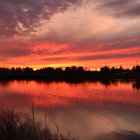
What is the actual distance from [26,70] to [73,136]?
151 metres

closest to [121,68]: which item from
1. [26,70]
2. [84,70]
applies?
[84,70]

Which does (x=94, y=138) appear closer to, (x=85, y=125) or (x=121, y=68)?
(x=85, y=125)

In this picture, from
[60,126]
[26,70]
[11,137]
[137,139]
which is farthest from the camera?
[26,70]

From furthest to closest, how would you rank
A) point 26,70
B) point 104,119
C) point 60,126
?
point 26,70, point 104,119, point 60,126

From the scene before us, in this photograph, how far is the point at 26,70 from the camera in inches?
6206

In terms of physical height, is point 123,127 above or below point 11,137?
below

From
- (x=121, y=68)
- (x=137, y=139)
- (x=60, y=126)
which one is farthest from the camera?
(x=121, y=68)

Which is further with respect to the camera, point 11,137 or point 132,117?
point 132,117

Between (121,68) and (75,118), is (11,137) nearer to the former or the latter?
(75,118)

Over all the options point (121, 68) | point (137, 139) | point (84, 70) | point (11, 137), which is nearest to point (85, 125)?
Answer: point (137, 139)

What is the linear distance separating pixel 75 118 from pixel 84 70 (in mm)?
128972

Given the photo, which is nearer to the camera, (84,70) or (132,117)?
(132,117)

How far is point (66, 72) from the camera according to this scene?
477 feet

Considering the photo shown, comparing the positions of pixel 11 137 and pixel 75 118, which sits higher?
pixel 11 137
